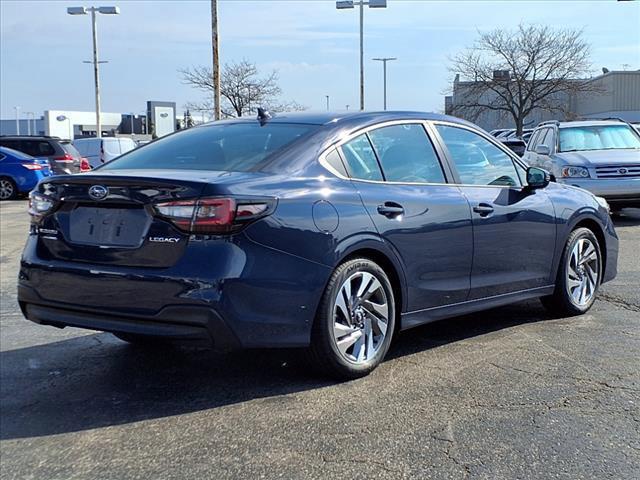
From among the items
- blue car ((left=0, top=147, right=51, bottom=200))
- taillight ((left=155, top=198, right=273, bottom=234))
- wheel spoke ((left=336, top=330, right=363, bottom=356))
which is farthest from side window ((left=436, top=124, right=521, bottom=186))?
blue car ((left=0, top=147, right=51, bottom=200))

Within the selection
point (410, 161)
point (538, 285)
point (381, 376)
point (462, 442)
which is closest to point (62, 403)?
point (381, 376)

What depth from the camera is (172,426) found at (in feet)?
12.2

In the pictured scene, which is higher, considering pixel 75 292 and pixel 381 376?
pixel 75 292

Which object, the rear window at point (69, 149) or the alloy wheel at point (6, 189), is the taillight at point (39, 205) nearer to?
the alloy wheel at point (6, 189)

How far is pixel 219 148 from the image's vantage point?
455 centimetres

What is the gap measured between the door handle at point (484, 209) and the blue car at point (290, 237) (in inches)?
0.5

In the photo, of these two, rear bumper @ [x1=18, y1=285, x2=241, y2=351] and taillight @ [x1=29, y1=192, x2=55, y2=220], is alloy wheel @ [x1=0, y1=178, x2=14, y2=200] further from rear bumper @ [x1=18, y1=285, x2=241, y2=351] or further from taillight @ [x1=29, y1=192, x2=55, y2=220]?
rear bumper @ [x1=18, y1=285, x2=241, y2=351]

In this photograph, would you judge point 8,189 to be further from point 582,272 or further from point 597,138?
point 582,272

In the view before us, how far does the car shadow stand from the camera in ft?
12.8

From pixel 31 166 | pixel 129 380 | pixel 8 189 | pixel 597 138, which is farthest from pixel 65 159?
pixel 129 380

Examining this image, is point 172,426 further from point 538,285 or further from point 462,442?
point 538,285

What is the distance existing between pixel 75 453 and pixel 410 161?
2.72m

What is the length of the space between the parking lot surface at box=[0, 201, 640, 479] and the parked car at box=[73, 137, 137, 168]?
20770 millimetres

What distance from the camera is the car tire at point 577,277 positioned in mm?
5832
